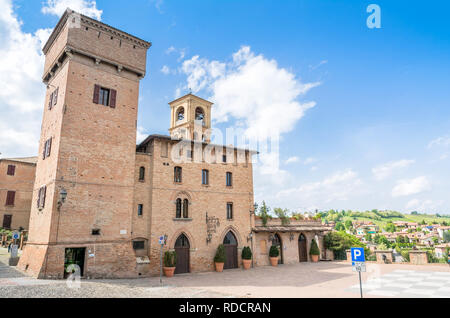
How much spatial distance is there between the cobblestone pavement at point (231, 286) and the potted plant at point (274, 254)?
559 centimetres

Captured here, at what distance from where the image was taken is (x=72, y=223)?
51.6 ft

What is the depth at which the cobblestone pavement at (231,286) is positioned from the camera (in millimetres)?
11477

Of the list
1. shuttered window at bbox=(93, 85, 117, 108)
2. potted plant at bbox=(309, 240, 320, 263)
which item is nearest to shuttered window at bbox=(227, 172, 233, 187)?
potted plant at bbox=(309, 240, 320, 263)

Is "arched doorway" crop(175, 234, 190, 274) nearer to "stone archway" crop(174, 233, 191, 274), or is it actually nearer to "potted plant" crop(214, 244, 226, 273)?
"stone archway" crop(174, 233, 191, 274)

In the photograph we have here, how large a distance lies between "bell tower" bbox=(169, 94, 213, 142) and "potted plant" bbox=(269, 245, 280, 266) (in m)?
13.3

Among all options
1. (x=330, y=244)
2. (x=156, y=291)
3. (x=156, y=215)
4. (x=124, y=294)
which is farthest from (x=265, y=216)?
(x=124, y=294)

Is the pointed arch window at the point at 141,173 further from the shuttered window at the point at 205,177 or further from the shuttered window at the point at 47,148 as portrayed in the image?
the shuttered window at the point at 47,148

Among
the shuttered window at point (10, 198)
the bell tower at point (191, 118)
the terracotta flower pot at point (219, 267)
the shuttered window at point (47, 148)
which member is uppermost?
the bell tower at point (191, 118)

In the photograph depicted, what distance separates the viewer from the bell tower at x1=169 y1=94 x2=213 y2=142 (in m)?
30.5

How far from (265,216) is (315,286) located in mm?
11249

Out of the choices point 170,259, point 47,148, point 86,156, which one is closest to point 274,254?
point 170,259

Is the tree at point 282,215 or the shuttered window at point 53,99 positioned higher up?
the shuttered window at point 53,99

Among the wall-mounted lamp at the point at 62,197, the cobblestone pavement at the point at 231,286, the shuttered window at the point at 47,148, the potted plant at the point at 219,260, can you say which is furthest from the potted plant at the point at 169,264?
the shuttered window at the point at 47,148
